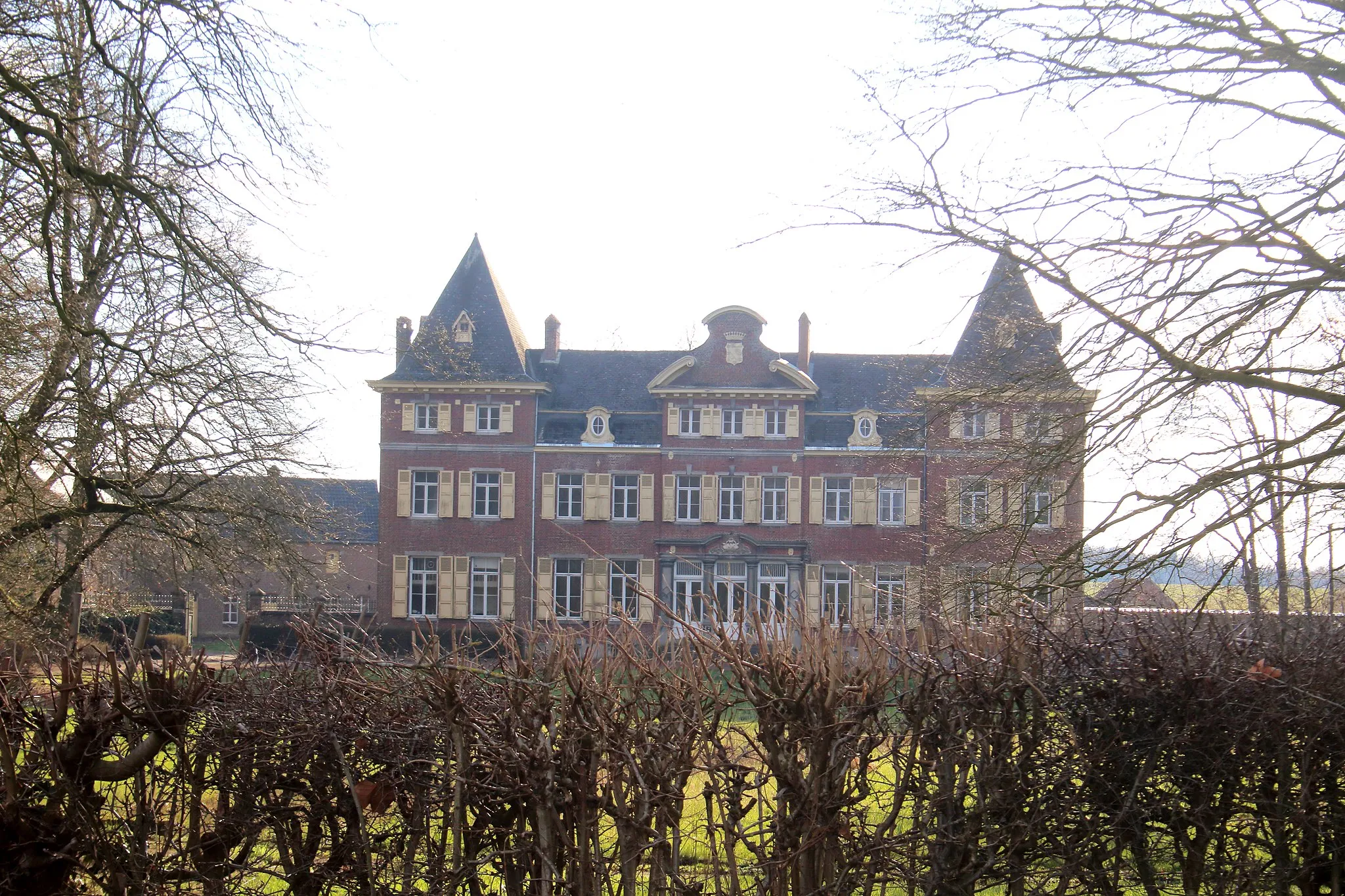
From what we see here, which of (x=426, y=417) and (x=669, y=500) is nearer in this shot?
(x=669, y=500)

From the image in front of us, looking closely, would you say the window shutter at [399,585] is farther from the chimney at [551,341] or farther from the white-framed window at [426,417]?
the chimney at [551,341]

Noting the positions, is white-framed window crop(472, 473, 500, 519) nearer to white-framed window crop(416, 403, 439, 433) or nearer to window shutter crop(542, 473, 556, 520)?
window shutter crop(542, 473, 556, 520)

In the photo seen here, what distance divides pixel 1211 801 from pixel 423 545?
34149mm

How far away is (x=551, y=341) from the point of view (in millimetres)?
40906

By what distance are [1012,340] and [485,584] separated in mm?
30583

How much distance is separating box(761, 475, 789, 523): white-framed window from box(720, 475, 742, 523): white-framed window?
769mm

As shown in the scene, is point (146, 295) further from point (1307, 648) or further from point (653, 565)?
point (653, 565)

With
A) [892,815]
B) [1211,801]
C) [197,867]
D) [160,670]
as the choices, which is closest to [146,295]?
[160,670]

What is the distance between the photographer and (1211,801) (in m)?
4.57

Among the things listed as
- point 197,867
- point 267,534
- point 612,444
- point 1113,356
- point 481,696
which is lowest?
point 197,867

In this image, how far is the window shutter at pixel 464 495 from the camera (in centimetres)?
3712

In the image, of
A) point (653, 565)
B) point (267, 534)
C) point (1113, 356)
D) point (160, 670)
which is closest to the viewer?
point (160, 670)

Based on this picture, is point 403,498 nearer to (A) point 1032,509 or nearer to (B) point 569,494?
(B) point 569,494

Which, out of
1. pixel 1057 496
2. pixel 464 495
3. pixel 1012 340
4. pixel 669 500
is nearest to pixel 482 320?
pixel 464 495
